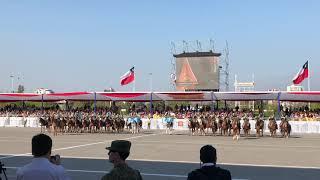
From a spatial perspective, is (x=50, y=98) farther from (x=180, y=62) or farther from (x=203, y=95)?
(x=180, y=62)

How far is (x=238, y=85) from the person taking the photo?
98250mm

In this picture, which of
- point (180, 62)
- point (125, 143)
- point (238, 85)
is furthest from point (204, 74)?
point (125, 143)

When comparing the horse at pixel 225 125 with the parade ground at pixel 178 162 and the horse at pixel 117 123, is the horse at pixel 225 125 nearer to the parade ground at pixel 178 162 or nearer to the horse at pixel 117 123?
the horse at pixel 117 123

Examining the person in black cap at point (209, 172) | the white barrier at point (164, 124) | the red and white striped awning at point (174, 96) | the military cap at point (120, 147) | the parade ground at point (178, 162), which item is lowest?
the parade ground at point (178, 162)

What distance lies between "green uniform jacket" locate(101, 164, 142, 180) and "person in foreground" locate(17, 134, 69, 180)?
501 millimetres

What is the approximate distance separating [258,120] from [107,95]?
18.8 m

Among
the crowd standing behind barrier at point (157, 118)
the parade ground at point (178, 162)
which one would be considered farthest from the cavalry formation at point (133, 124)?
the parade ground at point (178, 162)

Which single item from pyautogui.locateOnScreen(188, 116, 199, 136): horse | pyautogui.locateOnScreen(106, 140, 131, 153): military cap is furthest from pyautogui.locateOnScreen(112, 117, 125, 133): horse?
pyautogui.locateOnScreen(106, 140, 131, 153): military cap

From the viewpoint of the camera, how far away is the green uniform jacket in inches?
193

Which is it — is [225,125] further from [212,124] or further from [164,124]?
[164,124]

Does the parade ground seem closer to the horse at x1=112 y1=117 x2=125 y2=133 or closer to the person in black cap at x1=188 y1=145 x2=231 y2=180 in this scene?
the person in black cap at x1=188 y1=145 x2=231 y2=180

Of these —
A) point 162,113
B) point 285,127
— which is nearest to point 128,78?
point 162,113

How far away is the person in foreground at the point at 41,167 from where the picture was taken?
5035 millimetres

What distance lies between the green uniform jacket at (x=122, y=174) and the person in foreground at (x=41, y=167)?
0.50 m
